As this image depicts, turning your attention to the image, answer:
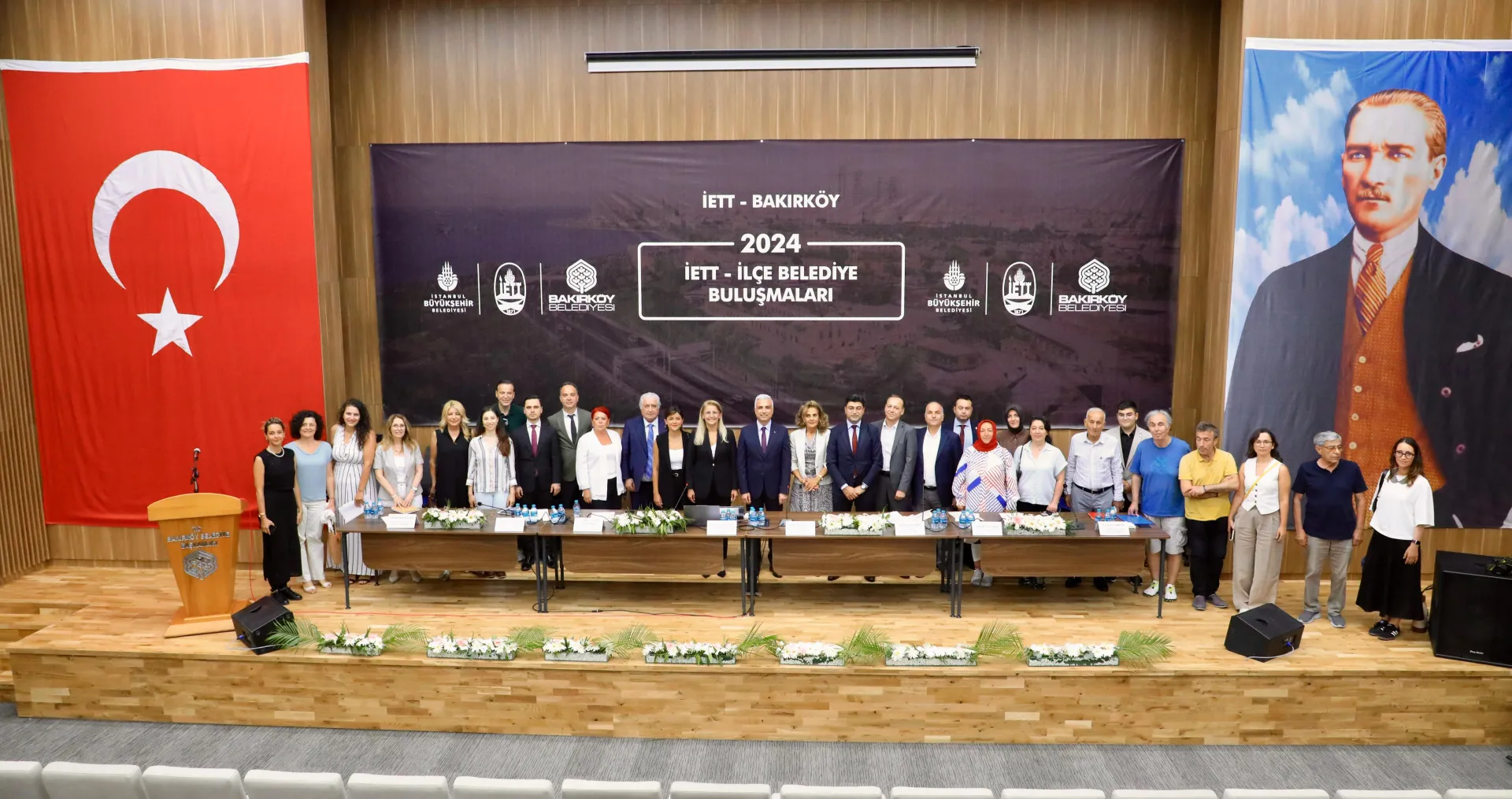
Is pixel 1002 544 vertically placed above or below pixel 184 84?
below

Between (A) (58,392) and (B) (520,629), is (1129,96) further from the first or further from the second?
(A) (58,392)

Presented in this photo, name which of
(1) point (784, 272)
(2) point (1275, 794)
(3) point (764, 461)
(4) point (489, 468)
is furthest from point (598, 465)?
(2) point (1275, 794)

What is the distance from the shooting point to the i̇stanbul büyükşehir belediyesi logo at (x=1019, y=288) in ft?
24.1

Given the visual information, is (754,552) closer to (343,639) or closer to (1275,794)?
(343,639)

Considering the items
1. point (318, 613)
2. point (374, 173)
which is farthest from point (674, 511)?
point (374, 173)

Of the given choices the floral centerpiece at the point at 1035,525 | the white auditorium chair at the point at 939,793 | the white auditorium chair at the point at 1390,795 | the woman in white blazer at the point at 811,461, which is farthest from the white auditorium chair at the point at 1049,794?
the woman in white blazer at the point at 811,461

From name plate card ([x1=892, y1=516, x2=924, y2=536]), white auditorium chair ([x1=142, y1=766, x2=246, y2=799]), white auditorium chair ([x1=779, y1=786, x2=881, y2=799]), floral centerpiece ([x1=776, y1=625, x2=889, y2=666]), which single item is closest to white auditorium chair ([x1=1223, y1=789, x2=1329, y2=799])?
white auditorium chair ([x1=779, y1=786, x2=881, y2=799])

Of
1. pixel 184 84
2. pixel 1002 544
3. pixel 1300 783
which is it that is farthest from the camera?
pixel 184 84

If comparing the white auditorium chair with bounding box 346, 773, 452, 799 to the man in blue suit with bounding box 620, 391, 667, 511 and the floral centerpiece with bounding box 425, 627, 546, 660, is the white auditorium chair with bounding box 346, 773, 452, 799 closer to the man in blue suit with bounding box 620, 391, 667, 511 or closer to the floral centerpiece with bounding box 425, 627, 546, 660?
the floral centerpiece with bounding box 425, 627, 546, 660

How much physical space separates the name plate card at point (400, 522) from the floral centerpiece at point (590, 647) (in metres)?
1.43

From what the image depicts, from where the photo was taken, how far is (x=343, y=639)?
207 inches

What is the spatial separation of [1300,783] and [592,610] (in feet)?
13.9

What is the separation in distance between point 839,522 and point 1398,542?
3.50 metres

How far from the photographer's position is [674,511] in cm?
601
